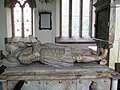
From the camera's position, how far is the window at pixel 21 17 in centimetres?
530

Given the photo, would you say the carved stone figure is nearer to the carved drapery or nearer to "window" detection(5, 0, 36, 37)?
the carved drapery

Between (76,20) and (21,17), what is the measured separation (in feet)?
5.67

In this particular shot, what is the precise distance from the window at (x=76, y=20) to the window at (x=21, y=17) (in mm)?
1001

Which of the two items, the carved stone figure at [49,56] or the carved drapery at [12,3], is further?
the carved drapery at [12,3]

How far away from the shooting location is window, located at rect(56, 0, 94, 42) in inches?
208

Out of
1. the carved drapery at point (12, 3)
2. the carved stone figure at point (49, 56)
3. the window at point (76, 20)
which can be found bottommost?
the carved stone figure at point (49, 56)

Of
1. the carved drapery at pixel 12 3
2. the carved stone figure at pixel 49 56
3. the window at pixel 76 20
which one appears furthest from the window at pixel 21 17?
the carved stone figure at pixel 49 56

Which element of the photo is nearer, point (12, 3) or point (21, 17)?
point (12, 3)

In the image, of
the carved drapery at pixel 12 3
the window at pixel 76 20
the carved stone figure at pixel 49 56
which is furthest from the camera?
the window at pixel 76 20

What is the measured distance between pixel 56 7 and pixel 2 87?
13.4 feet

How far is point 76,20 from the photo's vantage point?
5453mm

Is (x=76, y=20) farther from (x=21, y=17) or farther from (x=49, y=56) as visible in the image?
(x=49, y=56)

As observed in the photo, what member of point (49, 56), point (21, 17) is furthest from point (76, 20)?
point (49, 56)

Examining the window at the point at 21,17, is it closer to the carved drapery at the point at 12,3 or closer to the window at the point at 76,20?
the carved drapery at the point at 12,3
